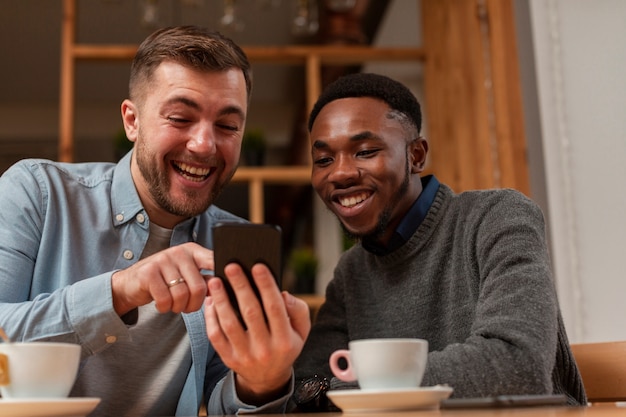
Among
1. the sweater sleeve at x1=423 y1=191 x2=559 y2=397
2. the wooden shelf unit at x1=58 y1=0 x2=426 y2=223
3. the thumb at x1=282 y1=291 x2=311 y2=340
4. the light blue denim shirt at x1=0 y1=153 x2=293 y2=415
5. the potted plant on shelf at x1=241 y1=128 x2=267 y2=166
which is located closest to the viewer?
the thumb at x1=282 y1=291 x2=311 y2=340

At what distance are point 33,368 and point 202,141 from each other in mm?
674

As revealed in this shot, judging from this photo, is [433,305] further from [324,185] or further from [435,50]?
[435,50]

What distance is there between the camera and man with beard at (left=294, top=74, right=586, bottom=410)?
1256mm

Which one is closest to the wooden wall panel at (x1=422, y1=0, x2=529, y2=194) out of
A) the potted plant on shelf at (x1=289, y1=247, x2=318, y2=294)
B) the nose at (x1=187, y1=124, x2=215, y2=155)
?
the potted plant on shelf at (x1=289, y1=247, x2=318, y2=294)

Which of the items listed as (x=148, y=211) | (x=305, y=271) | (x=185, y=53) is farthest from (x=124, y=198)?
(x=305, y=271)

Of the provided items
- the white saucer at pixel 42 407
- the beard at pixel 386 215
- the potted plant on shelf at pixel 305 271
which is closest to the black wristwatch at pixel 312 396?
the beard at pixel 386 215

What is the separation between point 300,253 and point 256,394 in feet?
9.44

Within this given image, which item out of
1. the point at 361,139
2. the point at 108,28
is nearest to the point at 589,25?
the point at 361,139

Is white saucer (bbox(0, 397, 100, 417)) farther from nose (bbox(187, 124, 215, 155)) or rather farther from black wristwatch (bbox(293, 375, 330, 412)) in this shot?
nose (bbox(187, 124, 215, 155))

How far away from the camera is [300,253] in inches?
155

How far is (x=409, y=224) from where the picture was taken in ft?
4.87

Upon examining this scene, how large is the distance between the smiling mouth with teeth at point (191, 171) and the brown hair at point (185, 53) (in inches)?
7.2

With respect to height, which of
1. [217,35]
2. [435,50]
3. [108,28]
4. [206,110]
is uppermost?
[108,28]

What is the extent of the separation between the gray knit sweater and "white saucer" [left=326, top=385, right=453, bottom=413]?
23cm
